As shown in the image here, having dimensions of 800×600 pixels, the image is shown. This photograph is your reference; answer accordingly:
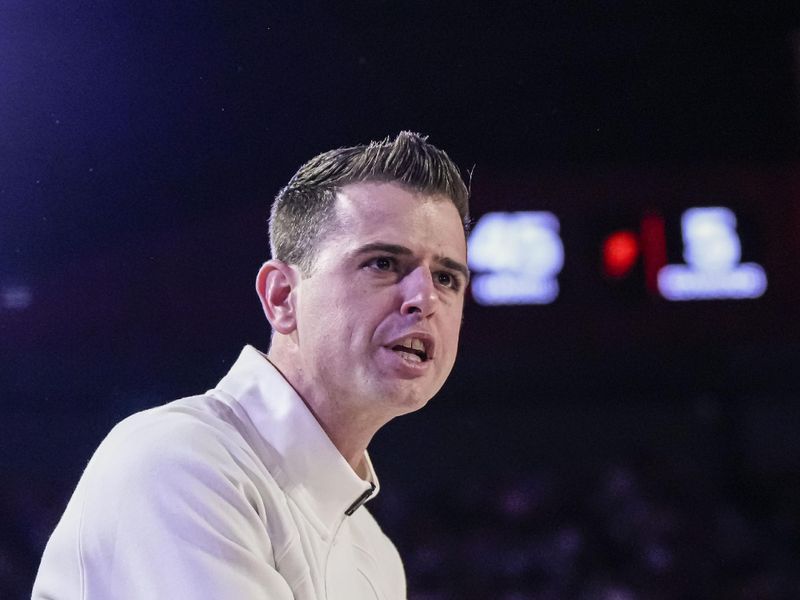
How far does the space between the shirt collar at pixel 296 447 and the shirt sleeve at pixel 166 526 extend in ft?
0.38

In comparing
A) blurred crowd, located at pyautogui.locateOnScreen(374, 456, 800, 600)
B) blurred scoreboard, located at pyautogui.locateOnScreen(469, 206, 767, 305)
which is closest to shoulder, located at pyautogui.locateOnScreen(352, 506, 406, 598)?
blurred scoreboard, located at pyautogui.locateOnScreen(469, 206, 767, 305)

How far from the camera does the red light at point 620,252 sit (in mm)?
3957

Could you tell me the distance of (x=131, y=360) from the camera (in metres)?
3.12

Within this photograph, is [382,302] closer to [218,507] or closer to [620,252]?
[218,507]

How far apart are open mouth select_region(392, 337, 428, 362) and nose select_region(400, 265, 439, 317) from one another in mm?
36

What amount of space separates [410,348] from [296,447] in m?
0.19

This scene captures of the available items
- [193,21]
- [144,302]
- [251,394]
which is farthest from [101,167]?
[251,394]

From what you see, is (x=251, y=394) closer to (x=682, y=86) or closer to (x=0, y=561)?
(x=0, y=561)

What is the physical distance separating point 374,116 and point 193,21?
600 mm

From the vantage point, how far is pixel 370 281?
1293mm

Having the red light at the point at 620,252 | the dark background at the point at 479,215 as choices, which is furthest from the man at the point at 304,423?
the red light at the point at 620,252

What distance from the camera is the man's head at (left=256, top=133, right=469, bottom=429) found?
1278mm

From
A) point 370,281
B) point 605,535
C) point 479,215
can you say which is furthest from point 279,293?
point 605,535

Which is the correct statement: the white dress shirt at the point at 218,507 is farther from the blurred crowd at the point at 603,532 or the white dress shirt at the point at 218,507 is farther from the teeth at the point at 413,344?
the blurred crowd at the point at 603,532
